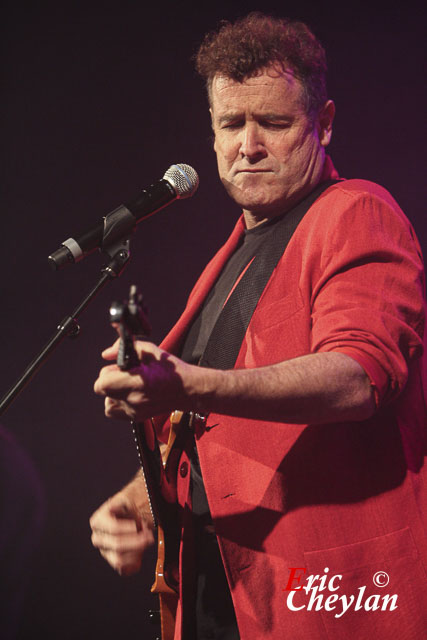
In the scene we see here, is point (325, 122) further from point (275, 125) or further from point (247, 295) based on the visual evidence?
point (247, 295)

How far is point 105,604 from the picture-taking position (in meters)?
2.95

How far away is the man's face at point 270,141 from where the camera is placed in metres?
1.54

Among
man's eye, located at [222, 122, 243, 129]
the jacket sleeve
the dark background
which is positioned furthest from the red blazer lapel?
the dark background

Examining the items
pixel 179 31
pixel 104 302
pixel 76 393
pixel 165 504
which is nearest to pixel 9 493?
pixel 76 393

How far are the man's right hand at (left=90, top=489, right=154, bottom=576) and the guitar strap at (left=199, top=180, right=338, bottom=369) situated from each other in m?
0.48

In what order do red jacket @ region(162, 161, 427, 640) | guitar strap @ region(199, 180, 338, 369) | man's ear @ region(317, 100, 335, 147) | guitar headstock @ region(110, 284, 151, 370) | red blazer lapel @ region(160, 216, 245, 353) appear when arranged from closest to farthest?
1. guitar headstock @ region(110, 284, 151, 370)
2. red jacket @ region(162, 161, 427, 640)
3. guitar strap @ region(199, 180, 338, 369)
4. man's ear @ region(317, 100, 335, 147)
5. red blazer lapel @ region(160, 216, 245, 353)

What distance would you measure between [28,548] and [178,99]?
256 cm

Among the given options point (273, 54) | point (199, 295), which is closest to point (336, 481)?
point (199, 295)

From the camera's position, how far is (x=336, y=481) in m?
1.20

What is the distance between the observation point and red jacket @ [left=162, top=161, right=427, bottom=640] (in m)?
1.16

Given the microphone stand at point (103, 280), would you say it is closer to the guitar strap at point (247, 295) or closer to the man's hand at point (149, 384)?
the guitar strap at point (247, 295)

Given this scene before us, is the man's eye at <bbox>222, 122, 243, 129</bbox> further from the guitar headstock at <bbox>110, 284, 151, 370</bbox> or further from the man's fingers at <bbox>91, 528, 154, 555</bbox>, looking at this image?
the man's fingers at <bbox>91, 528, 154, 555</bbox>

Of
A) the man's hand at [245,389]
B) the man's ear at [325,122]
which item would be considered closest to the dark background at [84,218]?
the man's ear at [325,122]

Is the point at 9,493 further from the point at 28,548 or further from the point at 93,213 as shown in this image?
the point at 93,213
